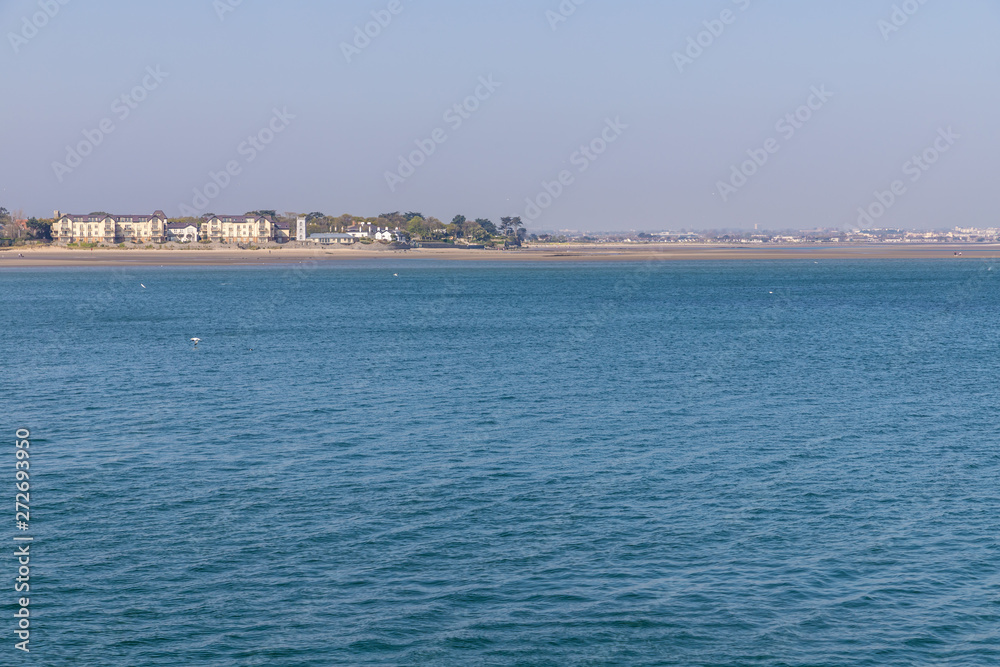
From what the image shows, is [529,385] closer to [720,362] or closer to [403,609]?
[720,362]

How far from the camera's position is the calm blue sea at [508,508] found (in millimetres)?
23188

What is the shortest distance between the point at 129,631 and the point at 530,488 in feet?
51.4

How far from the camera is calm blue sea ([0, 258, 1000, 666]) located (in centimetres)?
2319

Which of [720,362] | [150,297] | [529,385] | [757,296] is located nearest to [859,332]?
[720,362]

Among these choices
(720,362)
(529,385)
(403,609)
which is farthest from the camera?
(720,362)

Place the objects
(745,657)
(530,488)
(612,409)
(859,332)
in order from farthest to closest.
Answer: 1. (859,332)
2. (612,409)
3. (530,488)
4. (745,657)

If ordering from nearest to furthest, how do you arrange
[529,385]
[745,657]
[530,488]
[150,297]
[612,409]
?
1. [745,657]
2. [530,488]
3. [612,409]
4. [529,385]
5. [150,297]

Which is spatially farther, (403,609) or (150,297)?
(150,297)

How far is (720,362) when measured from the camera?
69.9m

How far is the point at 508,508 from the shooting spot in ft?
107

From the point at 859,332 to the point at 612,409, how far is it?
5078cm

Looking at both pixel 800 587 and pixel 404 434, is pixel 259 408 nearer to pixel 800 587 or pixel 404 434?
pixel 404 434

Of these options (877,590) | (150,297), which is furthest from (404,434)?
(150,297)

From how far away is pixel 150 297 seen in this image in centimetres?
14025
